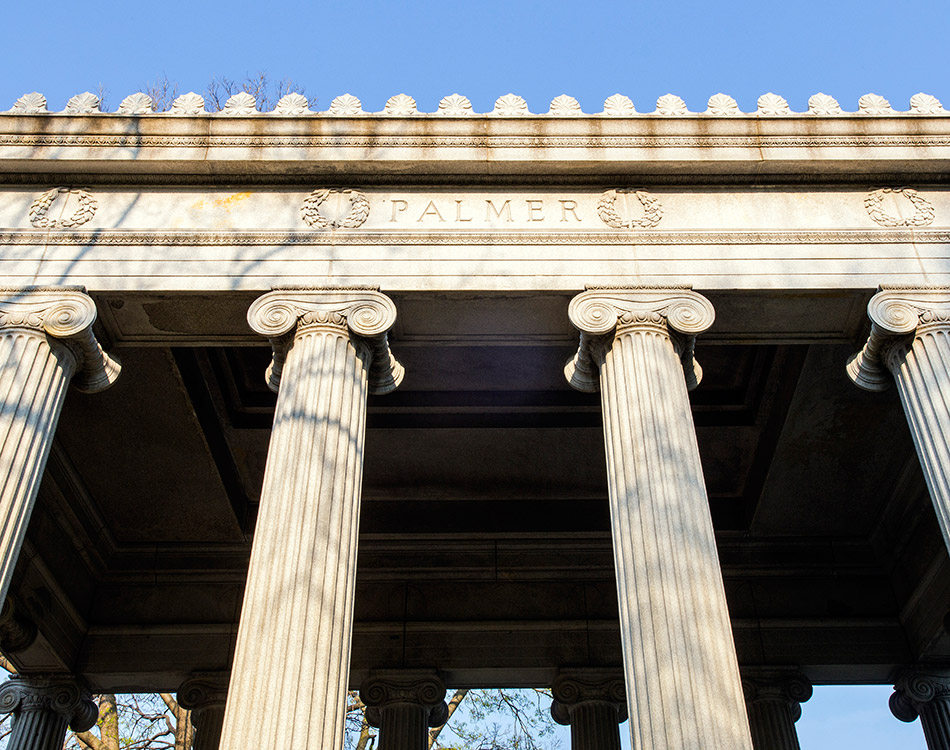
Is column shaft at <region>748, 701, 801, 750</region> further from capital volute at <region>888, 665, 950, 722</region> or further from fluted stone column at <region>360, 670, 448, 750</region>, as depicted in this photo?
fluted stone column at <region>360, 670, 448, 750</region>

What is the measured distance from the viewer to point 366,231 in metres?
14.7

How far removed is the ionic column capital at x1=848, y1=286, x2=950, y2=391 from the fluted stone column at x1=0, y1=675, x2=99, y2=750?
15616 mm

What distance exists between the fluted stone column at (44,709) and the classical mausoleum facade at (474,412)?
8 centimetres

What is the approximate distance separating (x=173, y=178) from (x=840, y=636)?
50.1 ft

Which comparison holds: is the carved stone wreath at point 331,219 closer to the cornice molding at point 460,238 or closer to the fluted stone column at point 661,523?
the cornice molding at point 460,238

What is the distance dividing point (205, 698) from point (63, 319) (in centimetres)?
943

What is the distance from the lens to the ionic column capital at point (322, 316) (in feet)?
45.0

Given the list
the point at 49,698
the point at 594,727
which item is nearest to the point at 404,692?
the point at 594,727

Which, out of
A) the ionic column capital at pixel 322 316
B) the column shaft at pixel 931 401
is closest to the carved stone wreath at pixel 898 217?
the column shaft at pixel 931 401

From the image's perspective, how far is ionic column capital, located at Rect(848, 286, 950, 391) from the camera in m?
13.7

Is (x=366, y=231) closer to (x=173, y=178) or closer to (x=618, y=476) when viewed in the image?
(x=173, y=178)

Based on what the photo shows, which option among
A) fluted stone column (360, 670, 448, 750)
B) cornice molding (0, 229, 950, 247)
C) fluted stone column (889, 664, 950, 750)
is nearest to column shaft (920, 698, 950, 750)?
fluted stone column (889, 664, 950, 750)

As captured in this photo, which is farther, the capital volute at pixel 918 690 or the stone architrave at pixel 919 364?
the capital volute at pixel 918 690

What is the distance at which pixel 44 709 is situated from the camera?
768 inches
